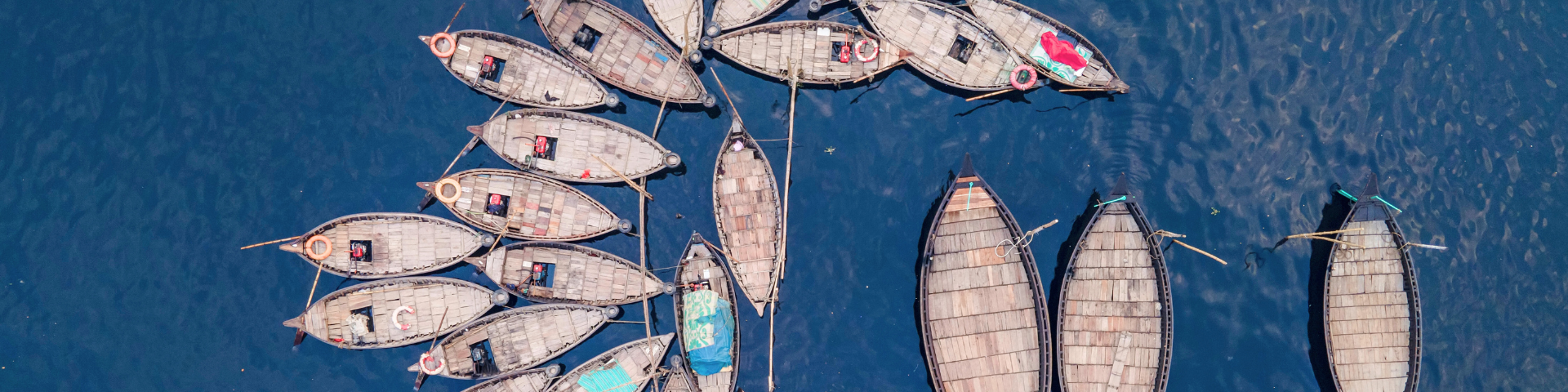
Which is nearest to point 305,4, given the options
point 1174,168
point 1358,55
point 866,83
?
point 866,83

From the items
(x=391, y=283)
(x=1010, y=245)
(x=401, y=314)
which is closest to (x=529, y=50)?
(x=391, y=283)

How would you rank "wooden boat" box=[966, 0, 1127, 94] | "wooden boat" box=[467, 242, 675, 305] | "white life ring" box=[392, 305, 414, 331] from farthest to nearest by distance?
"wooden boat" box=[966, 0, 1127, 94], "wooden boat" box=[467, 242, 675, 305], "white life ring" box=[392, 305, 414, 331]

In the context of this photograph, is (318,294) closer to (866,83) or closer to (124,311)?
(124,311)

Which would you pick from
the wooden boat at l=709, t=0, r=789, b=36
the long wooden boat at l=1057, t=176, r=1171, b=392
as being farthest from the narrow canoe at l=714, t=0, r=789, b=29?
the long wooden boat at l=1057, t=176, r=1171, b=392

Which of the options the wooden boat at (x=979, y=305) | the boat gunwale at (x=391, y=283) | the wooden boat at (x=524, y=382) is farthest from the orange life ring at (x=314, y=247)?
the wooden boat at (x=979, y=305)

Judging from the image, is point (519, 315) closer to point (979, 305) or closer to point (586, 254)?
point (586, 254)

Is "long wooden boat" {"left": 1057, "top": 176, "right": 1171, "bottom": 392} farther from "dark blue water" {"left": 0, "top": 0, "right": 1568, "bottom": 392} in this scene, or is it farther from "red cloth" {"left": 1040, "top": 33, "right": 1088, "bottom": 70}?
"red cloth" {"left": 1040, "top": 33, "right": 1088, "bottom": 70}
